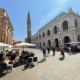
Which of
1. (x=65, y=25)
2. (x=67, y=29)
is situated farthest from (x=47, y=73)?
(x=65, y=25)

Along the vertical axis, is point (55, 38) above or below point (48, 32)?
below

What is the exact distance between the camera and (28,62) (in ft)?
24.0

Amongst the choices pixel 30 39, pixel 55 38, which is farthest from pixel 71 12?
pixel 30 39

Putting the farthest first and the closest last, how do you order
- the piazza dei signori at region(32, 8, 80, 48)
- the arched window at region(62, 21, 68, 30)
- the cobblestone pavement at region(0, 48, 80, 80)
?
1. the arched window at region(62, 21, 68, 30)
2. the piazza dei signori at region(32, 8, 80, 48)
3. the cobblestone pavement at region(0, 48, 80, 80)

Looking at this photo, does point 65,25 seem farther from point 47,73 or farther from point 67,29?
point 47,73

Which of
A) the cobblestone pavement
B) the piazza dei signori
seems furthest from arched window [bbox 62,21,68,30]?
the cobblestone pavement

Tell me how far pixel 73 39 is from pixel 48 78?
2123cm

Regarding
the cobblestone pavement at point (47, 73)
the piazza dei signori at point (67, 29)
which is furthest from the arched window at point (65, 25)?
the cobblestone pavement at point (47, 73)

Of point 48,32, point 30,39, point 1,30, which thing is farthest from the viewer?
point 30,39

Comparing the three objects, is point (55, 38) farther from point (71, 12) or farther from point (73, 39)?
point (71, 12)

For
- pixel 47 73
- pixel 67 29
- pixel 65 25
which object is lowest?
pixel 47 73

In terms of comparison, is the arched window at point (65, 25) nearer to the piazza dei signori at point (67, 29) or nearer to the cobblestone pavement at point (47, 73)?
the piazza dei signori at point (67, 29)

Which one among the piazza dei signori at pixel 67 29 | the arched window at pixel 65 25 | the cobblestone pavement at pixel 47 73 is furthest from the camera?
the arched window at pixel 65 25

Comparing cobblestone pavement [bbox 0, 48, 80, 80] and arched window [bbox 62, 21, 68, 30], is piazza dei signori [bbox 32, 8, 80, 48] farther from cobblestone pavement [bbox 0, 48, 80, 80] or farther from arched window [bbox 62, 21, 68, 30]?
cobblestone pavement [bbox 0, 48, 80, 80]
